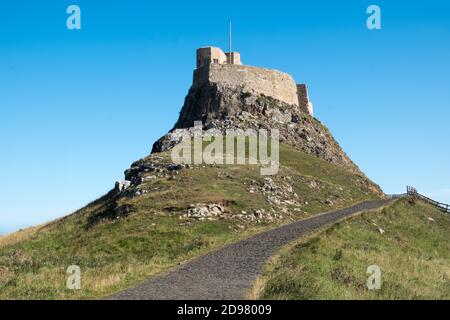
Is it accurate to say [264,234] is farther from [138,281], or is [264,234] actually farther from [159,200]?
[138,281]

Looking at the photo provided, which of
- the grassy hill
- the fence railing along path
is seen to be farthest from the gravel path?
the fence railing along path

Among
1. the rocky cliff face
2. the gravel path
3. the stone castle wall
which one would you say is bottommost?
the gravel path

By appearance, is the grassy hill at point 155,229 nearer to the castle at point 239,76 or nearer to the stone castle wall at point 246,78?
the stone castle wall at point 246,78

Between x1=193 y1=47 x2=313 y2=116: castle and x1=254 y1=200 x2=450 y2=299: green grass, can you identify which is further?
x1=193 y1=47 x2=313 y2=116: castle

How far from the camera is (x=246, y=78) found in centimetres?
8881

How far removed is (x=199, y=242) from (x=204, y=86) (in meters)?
60.2

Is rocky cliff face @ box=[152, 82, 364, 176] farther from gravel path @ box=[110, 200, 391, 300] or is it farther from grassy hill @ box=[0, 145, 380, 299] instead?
gravel path @ box=[110, 200, 391, 300]

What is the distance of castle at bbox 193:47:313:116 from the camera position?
88.6m

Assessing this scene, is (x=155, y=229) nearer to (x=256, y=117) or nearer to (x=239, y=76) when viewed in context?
(x=256, y=117)

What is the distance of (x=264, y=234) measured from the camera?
115 ft

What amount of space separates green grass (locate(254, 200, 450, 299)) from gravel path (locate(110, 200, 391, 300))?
87cm

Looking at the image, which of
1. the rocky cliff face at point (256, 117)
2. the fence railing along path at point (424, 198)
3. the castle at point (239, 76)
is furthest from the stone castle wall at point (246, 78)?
the fence railing along path at point (424, 198)

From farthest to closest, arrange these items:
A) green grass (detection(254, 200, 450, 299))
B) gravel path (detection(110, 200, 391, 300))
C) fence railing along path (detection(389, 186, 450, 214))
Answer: fence railing along path (detection(389, 186, 450, 214))
green grass (detection(254, 200, 450, 299))
gravel path (detection(110, 200, 391, 300))

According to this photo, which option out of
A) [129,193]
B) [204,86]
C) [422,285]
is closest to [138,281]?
[422,285]
